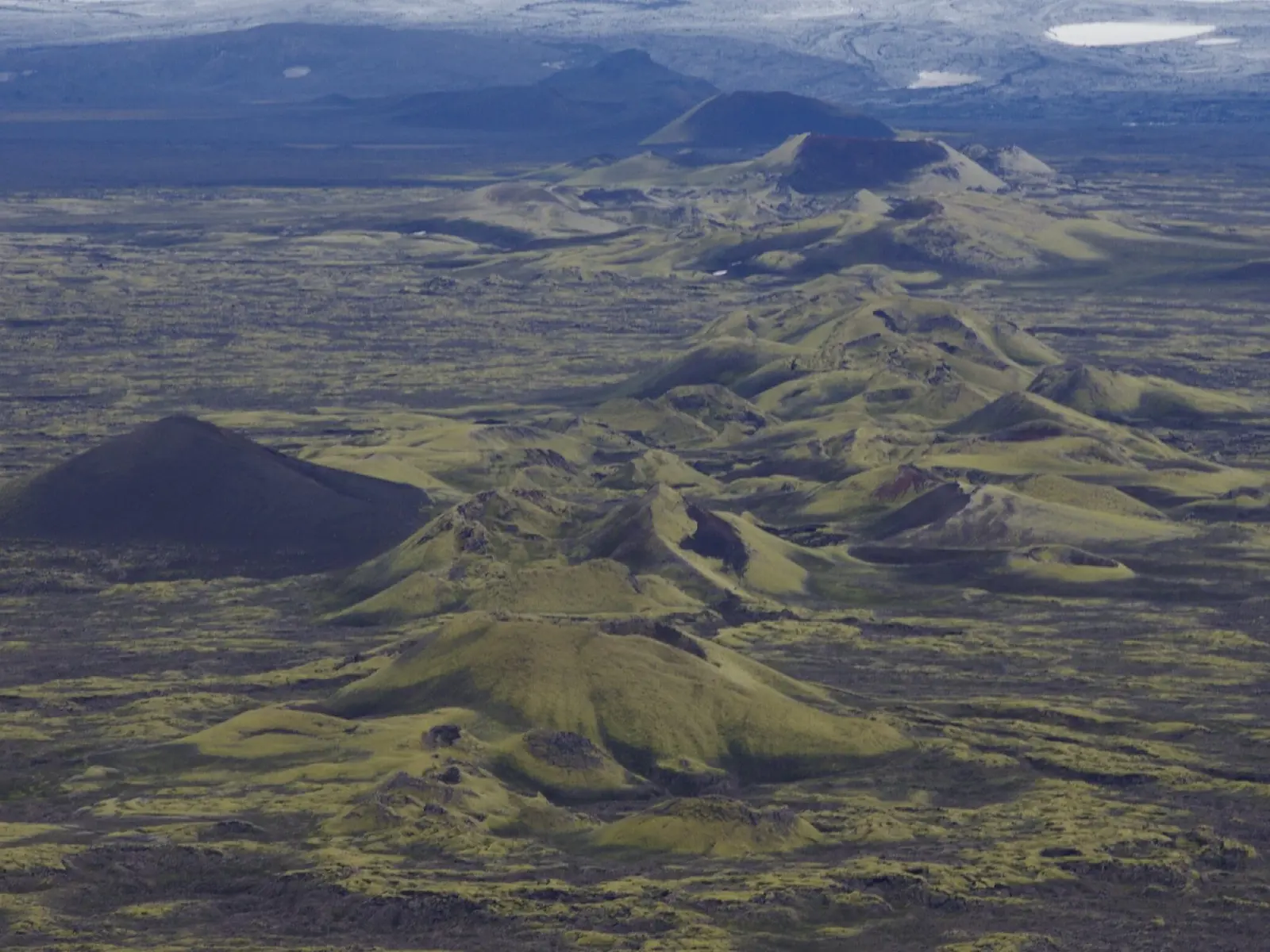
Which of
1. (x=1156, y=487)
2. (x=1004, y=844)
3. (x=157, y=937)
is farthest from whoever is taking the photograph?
(x=1156, y=487)

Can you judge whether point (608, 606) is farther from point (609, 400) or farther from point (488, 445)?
point (609, 400)

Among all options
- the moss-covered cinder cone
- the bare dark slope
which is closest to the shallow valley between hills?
the moss-covered cinder cone

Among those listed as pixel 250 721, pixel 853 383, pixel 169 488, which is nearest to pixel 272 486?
pixel 169 488

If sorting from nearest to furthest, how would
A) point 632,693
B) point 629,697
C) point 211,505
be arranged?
point 629,697, point 632,693, point 211,505

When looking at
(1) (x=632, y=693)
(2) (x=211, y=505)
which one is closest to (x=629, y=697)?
(1) (x=632, y=693)

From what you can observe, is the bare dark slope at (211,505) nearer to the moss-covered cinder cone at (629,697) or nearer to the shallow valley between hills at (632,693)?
the shallow valley between hills at (632,693)

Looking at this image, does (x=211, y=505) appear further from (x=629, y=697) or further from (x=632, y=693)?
(x=629, y=697)
